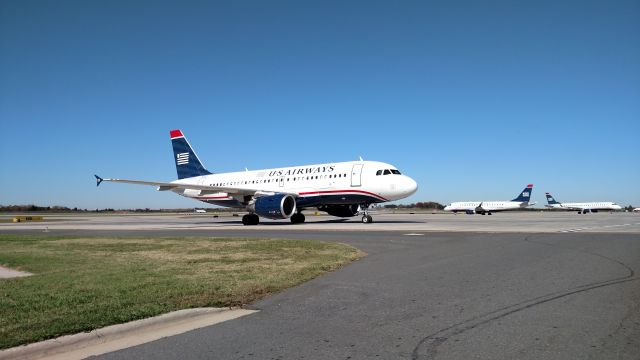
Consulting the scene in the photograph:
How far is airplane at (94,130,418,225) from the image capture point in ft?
99.3

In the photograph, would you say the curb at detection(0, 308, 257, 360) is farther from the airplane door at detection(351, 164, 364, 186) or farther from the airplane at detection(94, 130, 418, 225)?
the airplane door at detection(351, 164, 364, 186)

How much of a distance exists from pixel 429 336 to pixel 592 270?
639cm

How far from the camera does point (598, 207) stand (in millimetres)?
99688

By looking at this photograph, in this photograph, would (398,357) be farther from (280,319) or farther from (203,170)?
(203,170)

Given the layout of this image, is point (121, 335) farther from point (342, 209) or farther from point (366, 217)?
point (342, 209)

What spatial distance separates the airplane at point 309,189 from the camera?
3028cm

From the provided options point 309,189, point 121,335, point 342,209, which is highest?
point 309,189

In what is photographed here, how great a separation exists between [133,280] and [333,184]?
23.8 m

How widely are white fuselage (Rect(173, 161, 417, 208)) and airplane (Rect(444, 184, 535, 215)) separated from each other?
2102 inches

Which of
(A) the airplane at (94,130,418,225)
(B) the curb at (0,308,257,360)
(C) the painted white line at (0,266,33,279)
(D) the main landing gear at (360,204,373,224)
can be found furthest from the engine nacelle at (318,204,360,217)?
(B) the curb at (0,308,257,360)

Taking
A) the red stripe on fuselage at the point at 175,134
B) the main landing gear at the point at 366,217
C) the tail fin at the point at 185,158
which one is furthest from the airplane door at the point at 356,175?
the red stripe on fuselage at the point at 175,134

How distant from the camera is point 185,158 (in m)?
43.2

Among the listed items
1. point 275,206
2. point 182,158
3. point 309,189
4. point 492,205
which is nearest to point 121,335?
point 275,206

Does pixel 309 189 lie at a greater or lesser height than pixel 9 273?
greater
